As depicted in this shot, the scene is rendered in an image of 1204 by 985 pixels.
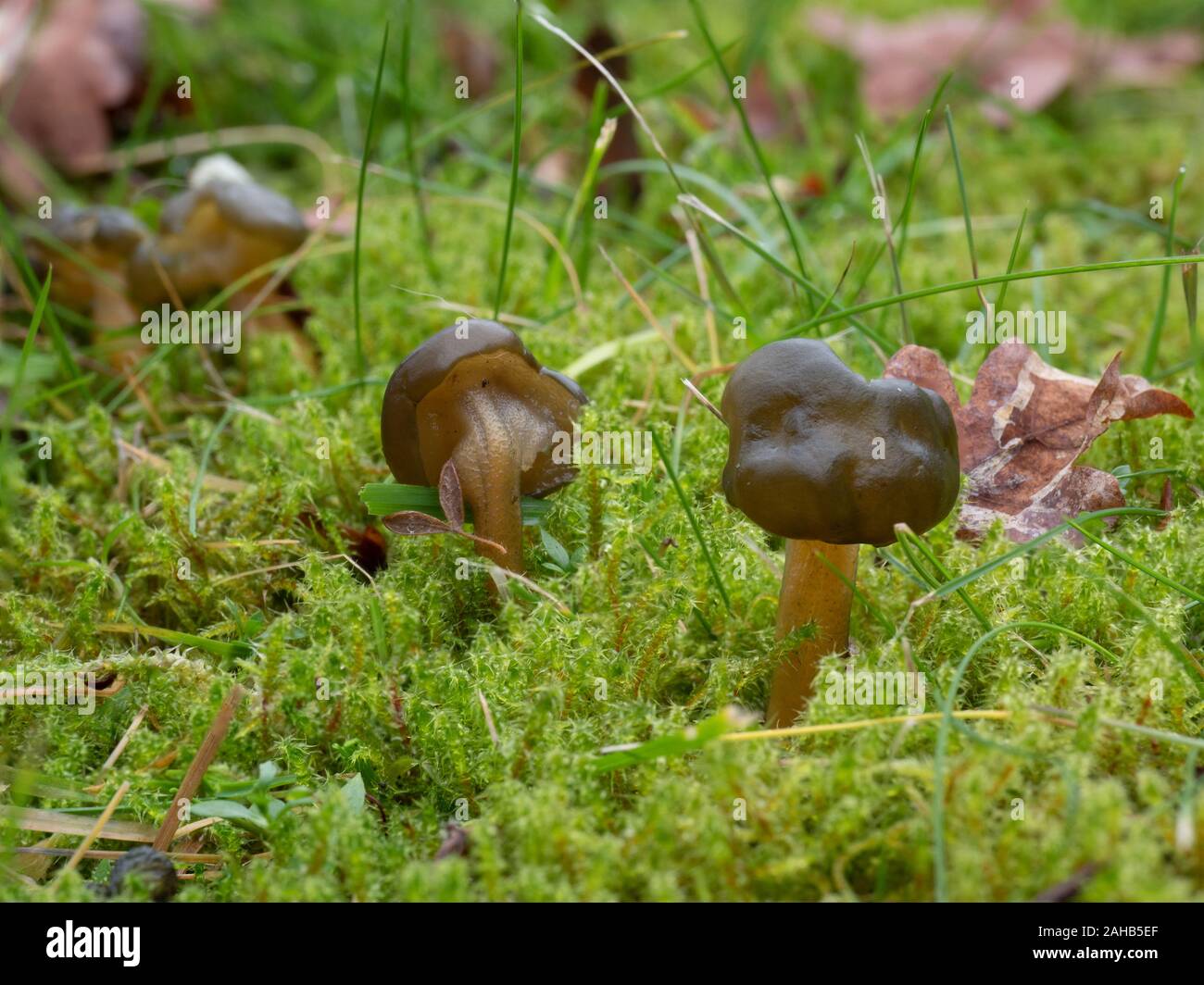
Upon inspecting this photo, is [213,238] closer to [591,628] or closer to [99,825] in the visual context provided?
[591,628]

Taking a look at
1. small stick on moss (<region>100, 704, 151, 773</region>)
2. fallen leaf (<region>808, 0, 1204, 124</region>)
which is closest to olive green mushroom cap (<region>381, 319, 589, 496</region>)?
small stick on moss (<region>100, 704, 151, 773</region>)

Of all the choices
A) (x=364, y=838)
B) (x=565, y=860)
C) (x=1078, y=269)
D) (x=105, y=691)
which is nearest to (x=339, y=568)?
(x=105, y=691)

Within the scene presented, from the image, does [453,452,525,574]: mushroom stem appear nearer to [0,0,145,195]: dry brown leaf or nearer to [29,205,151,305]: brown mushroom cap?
[29,205,151,305]: brown mushroom cap

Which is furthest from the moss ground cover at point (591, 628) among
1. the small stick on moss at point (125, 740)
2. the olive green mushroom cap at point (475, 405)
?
the olive green mushroom cap at point (475, 405)

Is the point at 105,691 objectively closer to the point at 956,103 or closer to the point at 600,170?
the point at 600,170

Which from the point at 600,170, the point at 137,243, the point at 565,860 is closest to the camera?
the point at 565,860

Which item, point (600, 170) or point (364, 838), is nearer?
point (364, 838)

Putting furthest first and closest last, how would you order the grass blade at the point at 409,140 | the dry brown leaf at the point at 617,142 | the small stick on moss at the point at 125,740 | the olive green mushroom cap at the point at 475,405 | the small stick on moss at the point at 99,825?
the dry brown leaf at the point at 617,142
the grass blade at the point at 409,140
the olive green mushroom cap at the point at 475,405
the small stick on moss at the point at 125,740
the small stick on moss at the point at 99,825

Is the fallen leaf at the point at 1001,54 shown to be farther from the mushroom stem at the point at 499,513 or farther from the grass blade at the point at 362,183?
the mushroom stem at the point at 499,513
